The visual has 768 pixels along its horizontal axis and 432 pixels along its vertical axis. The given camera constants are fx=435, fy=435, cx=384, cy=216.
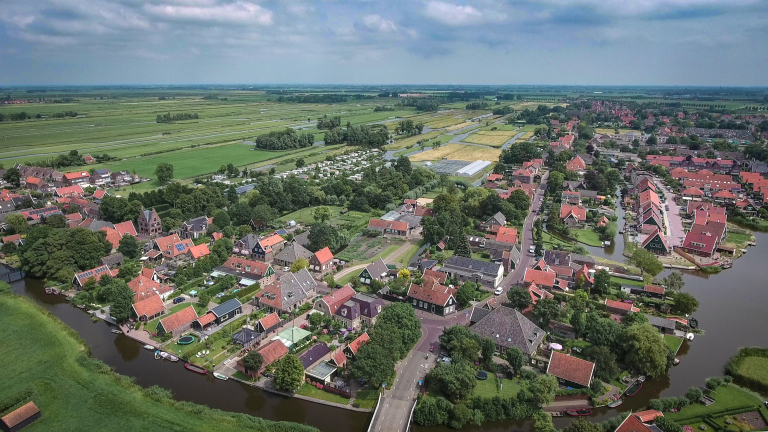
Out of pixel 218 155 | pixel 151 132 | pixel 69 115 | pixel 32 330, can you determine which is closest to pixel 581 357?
pixel 32 330

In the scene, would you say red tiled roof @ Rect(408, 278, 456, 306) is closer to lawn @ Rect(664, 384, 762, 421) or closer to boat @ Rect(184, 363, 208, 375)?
lawn @ Rect(664, 384, 762, 421)

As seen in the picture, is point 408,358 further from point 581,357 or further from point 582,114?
point 582,114

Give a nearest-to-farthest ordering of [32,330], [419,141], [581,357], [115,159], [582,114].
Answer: [581,357]
[32,330]
[115,159]
[419,141]
[582,114]

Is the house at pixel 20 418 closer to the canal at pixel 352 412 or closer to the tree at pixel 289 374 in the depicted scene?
the canal at pixel 352 412

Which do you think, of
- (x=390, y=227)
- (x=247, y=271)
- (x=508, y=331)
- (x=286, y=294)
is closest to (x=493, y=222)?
(x=390, y=227)

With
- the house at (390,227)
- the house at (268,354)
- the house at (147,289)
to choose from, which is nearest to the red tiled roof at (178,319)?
the house at (147,289)

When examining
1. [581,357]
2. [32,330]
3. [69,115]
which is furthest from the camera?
[69,115]

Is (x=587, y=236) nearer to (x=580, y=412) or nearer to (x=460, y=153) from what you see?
(x=580, y=412)
